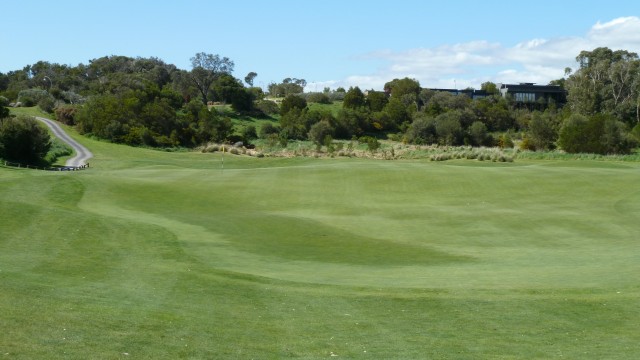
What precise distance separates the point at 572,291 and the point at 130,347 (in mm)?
9809

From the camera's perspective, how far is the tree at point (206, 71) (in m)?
159

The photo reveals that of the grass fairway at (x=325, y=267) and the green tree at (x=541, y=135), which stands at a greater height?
the green tree at (x=541, y=135)

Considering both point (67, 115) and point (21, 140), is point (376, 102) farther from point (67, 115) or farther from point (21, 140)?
point (21, 140)

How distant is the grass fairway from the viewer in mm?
12820

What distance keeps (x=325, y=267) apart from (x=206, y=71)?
143 meters

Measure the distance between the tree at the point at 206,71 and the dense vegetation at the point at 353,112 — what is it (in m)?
0.21

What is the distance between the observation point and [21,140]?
70000mm

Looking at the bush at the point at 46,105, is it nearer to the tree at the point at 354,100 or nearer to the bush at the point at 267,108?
the bush at the point at 267,108

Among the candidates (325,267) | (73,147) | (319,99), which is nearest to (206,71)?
(319,99)

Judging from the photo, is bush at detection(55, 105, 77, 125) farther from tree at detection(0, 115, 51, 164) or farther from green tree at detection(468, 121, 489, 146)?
green tree at detection(468, 121, 489, 146)

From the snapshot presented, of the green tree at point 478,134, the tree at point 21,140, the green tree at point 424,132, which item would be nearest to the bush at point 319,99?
the green tree at point 424,132

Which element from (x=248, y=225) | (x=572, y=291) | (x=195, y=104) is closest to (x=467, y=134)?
(x=195, y=104)

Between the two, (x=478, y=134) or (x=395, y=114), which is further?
(x=395, y=114)

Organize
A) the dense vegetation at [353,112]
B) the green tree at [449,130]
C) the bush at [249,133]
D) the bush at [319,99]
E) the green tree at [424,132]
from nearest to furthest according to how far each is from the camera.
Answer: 1. the dense vegetation at [353,112]
2. the bush at [249,133]
3. the green tree at [449,130]
4. the green tree at [424,132]
5. the bush at [319,99]
